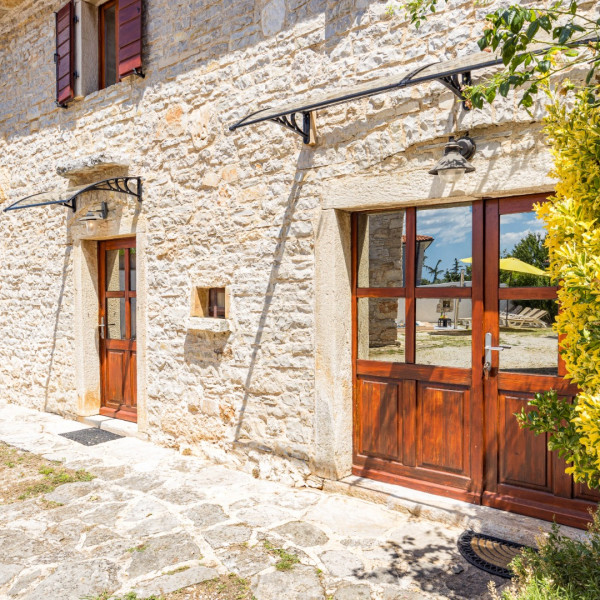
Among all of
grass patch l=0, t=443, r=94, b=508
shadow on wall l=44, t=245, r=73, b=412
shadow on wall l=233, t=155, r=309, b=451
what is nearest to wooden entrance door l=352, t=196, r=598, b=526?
shadow on wall l=233, t=155, r=309, b=451

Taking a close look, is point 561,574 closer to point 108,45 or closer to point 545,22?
point 545,22

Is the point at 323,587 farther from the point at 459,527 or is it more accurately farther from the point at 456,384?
the point at 456,384

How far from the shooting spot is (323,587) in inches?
106

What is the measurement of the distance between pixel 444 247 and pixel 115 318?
405 centimetres

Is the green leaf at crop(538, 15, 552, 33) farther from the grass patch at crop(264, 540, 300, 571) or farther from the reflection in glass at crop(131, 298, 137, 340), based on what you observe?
the reflection in glass at crop(131, 298, 137, 340)

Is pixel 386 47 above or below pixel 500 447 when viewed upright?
above

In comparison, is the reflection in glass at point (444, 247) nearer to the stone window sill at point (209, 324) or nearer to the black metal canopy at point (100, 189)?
the stone window sill at point (209, 324)

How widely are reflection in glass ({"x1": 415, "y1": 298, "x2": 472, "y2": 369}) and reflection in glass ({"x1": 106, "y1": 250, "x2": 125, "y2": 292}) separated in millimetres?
3646

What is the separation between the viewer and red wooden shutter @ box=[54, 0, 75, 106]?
600 centimetres

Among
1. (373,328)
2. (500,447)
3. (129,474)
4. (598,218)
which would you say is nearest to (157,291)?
(129,474)

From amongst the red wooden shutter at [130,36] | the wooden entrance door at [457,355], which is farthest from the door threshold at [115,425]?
the red wooden shutter at [130,36]

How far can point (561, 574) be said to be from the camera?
215 centimetres

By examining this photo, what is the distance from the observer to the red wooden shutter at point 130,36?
5.27 metres

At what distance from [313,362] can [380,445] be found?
775 mm
